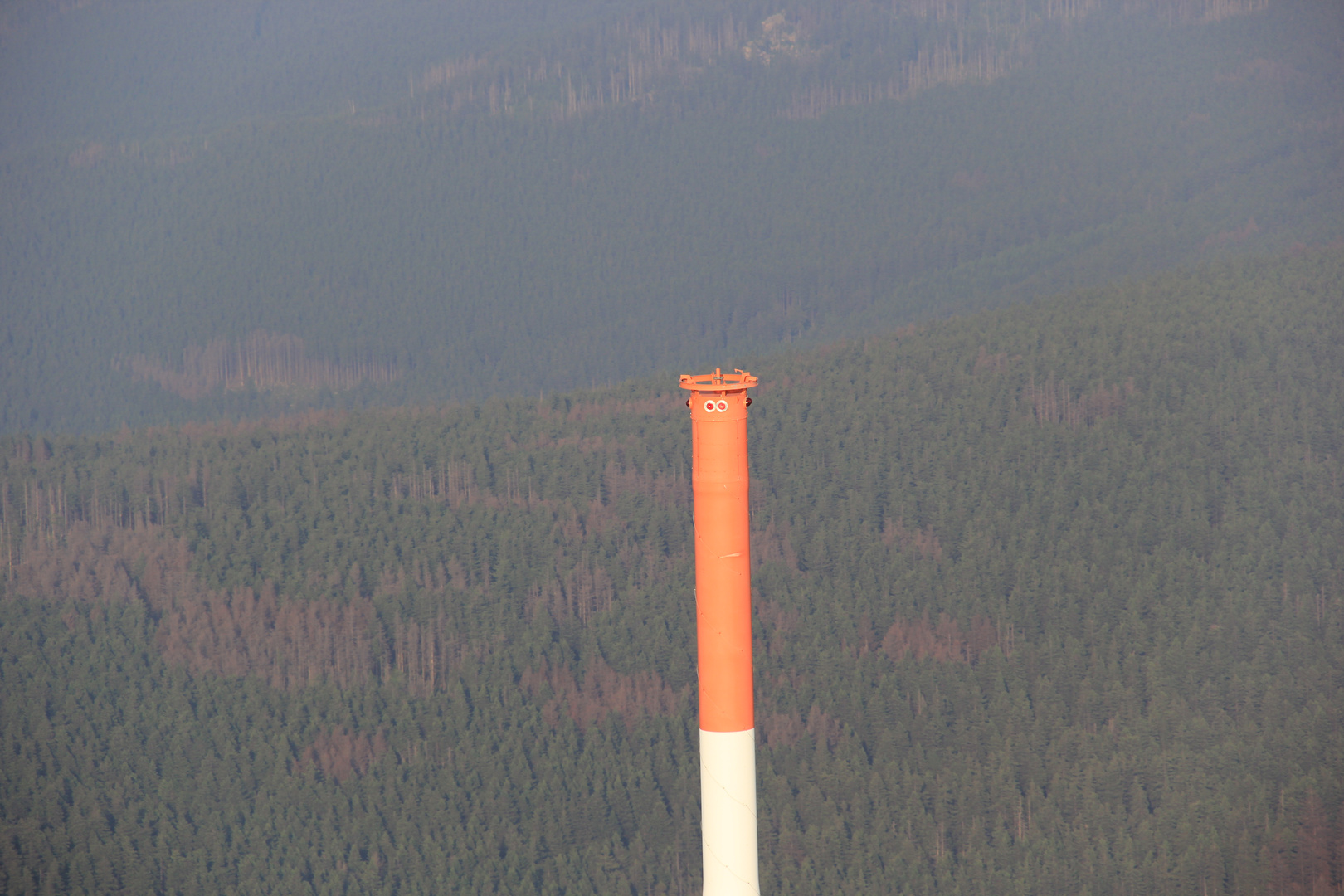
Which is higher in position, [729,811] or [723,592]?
[723,592]

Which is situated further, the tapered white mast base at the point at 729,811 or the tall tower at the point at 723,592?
the tapered white mast base at the point at 729,811

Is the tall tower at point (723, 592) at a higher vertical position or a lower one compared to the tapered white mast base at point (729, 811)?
higher

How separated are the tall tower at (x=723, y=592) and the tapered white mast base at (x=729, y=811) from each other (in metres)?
0.03

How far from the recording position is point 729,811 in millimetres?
64062

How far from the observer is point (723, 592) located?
6197 centimetres

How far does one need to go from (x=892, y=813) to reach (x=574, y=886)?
34240mm

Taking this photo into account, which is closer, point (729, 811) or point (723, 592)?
point (723, 592)

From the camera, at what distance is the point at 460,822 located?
636 ft

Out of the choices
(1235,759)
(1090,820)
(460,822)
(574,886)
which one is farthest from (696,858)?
(1235,759)

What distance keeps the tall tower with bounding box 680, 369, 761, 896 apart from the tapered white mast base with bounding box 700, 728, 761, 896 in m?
0.03

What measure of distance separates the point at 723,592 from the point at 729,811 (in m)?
8.57

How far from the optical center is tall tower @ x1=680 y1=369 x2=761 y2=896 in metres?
61.4

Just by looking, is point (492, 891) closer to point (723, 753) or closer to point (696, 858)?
point (696, 858)

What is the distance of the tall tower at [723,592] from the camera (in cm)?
6144
